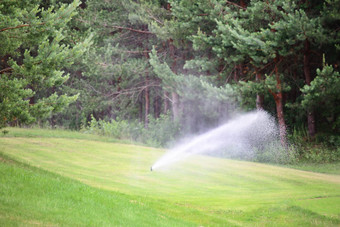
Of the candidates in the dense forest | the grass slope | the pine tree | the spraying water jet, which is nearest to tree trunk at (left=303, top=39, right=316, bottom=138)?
the dense forest

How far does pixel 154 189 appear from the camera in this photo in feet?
37.8

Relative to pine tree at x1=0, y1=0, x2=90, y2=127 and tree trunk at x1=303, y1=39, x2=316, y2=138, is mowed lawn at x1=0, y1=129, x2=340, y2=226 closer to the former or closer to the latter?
pine tree at x1=0, y1=0, x2=90, y2=127

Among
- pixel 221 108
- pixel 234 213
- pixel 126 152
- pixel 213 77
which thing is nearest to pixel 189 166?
pixel 126 152

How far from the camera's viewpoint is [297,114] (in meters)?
22.7

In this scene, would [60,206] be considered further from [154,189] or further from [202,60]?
[202,60]

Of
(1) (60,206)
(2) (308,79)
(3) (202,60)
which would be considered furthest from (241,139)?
(1) (60,206)

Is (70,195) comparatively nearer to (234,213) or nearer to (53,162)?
(234,213)

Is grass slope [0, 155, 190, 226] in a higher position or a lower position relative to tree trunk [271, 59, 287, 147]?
lower

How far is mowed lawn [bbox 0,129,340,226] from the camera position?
7441 mm

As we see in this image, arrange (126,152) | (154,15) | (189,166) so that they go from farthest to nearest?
(154,15), (126,152), (189,166)

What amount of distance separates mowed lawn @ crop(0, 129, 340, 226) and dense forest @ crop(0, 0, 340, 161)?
6.95ft

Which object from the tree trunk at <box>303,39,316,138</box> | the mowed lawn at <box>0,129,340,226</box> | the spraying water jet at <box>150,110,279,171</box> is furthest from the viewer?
the spraying water jet at <box>150,110,279,171</box>

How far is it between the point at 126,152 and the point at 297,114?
9.74m

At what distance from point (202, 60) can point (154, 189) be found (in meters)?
13.5
